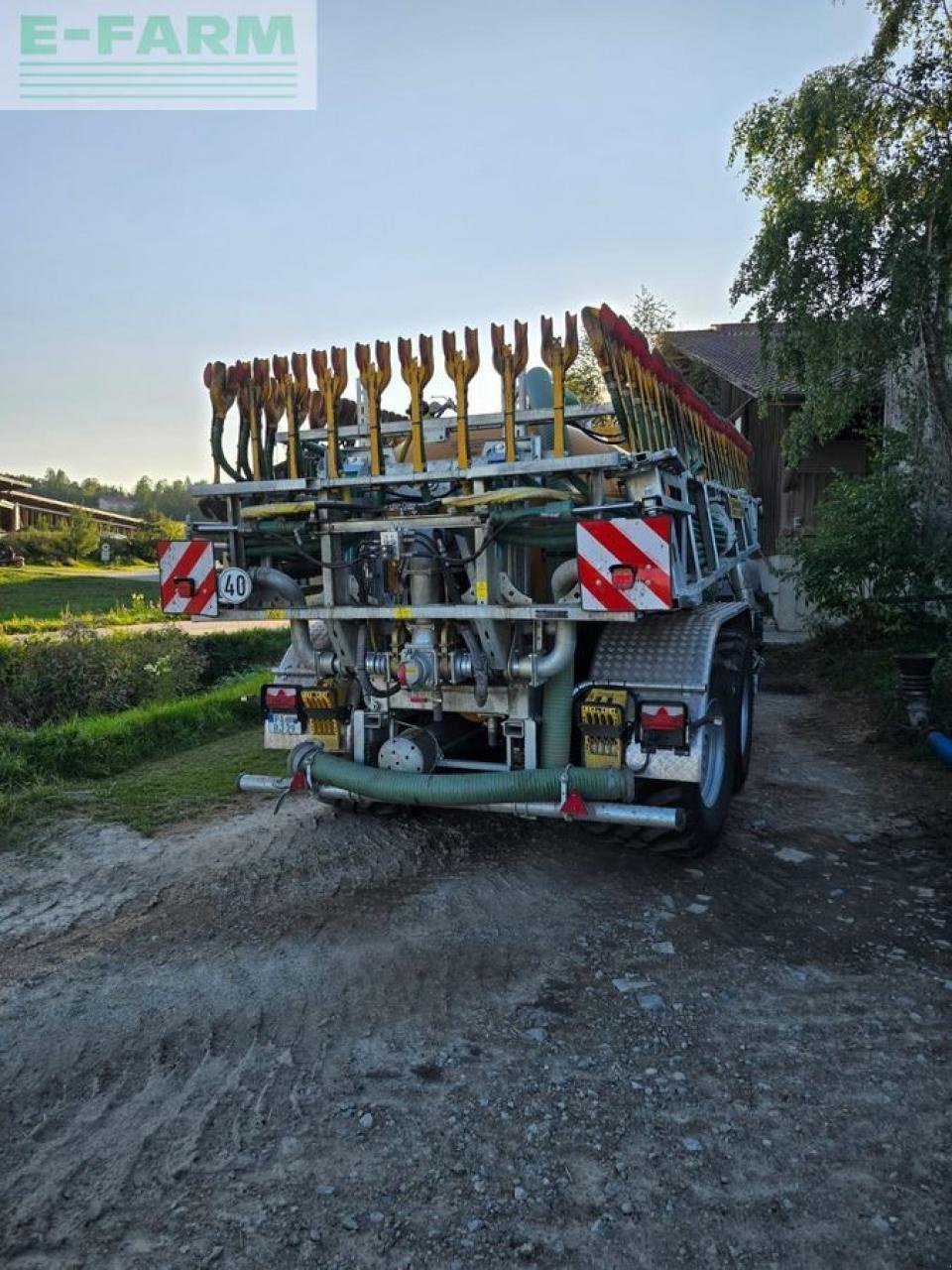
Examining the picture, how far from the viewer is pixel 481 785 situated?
13.7 feet

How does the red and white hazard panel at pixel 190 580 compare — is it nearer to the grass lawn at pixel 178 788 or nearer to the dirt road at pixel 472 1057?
the dirt road at pixel 472 1057

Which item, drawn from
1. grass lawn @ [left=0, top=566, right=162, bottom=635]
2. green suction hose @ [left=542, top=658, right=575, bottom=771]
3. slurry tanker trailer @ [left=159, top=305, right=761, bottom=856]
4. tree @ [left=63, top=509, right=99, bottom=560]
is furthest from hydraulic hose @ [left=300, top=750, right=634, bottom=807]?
tree @ [left=63, top=509, right=99, bottom=560]

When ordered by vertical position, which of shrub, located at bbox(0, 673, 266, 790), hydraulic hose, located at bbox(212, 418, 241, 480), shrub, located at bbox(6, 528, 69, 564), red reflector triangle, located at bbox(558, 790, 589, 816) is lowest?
shrub, located at bbox(0, 673, 266, 790)

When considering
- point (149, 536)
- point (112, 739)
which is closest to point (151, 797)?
point (112, 739)

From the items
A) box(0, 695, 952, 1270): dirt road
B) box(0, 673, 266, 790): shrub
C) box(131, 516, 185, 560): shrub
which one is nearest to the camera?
box(0, 695, 952, 1270): dirt road

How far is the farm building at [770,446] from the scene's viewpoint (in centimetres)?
1659

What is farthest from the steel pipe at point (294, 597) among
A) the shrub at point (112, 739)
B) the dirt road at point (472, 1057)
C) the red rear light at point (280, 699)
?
the shrub at point (112, 739)

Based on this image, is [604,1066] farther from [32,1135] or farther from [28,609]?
[28,609]

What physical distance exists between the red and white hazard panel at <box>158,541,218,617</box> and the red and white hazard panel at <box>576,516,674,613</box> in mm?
2071

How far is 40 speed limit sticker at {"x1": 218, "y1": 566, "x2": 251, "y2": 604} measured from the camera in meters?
4.66

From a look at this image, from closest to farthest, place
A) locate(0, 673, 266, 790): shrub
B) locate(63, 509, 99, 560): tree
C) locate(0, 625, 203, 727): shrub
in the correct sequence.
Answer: locate(0, 673, 266, 790): shrub
locate(0, 625, 203, 727): shrub
locate(63, 509, 99, 560): tree

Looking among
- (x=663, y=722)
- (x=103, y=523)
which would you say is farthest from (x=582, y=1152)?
(x=103, y=523)

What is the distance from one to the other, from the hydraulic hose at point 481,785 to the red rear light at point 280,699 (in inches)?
22.7

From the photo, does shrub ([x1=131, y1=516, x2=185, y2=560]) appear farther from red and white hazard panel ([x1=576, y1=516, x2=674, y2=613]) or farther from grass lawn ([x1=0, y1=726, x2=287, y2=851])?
red and white hazard panel ([x1=576, y1=516, x2=674, y2=613])
